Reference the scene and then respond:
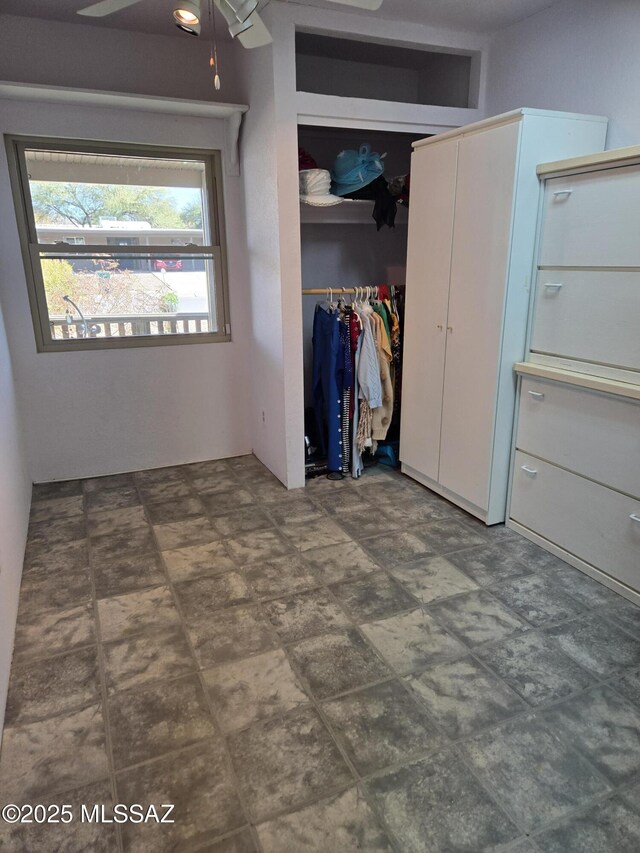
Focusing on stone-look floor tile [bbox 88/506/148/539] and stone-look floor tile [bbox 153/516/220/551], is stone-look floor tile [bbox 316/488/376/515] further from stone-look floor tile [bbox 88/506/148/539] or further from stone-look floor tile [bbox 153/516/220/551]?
stone-look floor tile [bbox 88/506/148/539]

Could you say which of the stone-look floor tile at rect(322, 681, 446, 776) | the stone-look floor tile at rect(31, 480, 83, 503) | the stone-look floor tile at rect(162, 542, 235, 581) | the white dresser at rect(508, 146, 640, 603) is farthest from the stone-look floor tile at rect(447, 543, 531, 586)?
the stone-look floor tile at rect(31, 480, 83, 503)

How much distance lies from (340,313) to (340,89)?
5.08 feet

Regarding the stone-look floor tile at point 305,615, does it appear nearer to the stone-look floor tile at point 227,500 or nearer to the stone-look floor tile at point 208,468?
the stone-look floor tile at point 227,500

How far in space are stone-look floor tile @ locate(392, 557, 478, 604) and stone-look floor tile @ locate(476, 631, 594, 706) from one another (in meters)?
0.35

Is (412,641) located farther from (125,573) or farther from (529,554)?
(125,573)

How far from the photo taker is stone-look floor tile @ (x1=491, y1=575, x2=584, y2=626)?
220cm

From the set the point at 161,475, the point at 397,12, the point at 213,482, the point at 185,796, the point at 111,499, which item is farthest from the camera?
the point at 161,475

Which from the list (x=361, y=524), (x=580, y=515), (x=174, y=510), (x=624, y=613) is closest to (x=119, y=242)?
(x=174, y=510)

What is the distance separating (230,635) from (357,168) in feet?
8.96

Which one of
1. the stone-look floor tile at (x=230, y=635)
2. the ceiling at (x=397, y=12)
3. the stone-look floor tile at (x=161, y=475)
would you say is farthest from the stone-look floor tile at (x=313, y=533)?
the ceiling at (x=397, y=12)

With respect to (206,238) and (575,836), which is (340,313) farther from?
(575,836)

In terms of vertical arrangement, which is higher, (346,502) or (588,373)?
(588,373)

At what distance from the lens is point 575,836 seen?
1.37m

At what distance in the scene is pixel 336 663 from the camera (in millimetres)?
1965
